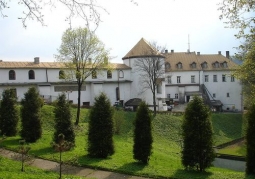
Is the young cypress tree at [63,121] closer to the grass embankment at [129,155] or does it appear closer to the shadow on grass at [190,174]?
the grass embankment at [129,155]

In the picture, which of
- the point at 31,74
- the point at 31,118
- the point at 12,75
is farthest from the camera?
the point at 31,74

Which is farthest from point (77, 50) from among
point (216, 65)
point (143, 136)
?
point (216, 65)

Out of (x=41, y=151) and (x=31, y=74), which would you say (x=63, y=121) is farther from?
(x=31, y=74)

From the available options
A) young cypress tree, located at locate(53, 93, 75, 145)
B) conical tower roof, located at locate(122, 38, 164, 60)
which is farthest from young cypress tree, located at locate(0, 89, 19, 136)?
conical tower roof, located at locate(122, 38, 164, 60)

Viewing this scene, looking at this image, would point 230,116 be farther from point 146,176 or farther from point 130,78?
point 146,176

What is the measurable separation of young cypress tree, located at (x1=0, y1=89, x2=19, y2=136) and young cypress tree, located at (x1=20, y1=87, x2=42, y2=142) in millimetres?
1499

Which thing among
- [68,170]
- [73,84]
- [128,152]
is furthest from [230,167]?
[73,84]

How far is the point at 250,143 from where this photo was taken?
1511 cm

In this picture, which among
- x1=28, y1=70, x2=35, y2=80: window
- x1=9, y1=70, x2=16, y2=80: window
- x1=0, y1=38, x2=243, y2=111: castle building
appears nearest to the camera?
x1=9, y1=70, x2=16, y2=80: window

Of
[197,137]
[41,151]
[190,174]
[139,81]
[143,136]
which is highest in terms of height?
[139,81]

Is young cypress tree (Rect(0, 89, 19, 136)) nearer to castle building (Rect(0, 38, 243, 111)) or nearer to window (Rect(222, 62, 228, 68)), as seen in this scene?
castle building (Rect(0, 38, 243, 111))

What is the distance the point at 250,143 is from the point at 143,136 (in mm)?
5427

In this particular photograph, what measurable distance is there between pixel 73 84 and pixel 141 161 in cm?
2764

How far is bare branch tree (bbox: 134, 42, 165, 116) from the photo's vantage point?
141ft
